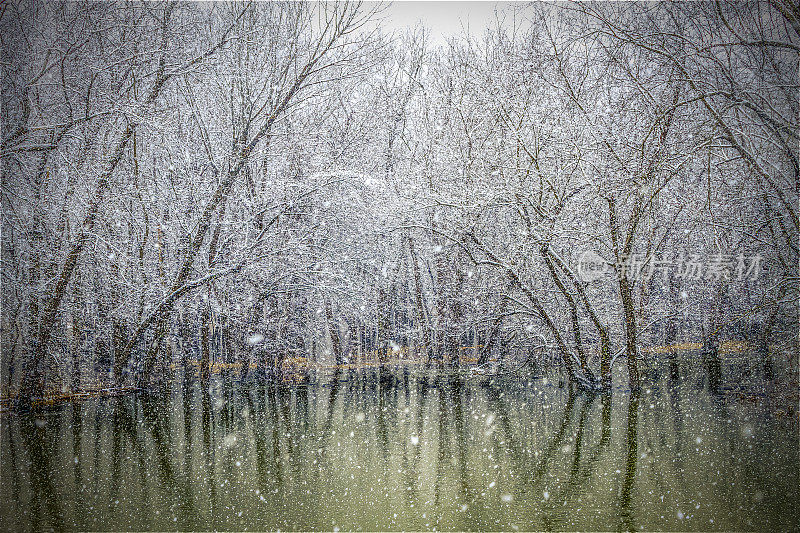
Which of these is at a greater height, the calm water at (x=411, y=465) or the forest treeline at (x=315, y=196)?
the forest treeline at (x=315, y=196)

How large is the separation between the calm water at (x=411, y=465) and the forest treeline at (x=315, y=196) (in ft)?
6.62

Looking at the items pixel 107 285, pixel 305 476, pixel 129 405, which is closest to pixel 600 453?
pixel 305 476

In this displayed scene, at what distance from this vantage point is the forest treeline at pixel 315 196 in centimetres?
899

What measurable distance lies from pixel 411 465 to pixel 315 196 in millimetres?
7257

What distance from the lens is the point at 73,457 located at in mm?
6137

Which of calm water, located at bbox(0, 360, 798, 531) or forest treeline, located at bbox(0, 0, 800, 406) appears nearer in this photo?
calm water, located at bbox(0, 360, 798, 531)

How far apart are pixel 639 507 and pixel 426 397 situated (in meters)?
5.89

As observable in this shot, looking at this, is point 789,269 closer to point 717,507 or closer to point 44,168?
point 717,507

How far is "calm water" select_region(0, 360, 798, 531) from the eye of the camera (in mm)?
4273

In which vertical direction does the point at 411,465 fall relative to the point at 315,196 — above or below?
below

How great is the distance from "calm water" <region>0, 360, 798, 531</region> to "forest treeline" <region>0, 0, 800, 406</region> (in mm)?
2017

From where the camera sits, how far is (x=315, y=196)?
1158 centimetres

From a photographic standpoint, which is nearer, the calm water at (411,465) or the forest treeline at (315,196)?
the calm water at (411,465)

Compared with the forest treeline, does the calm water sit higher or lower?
lower
